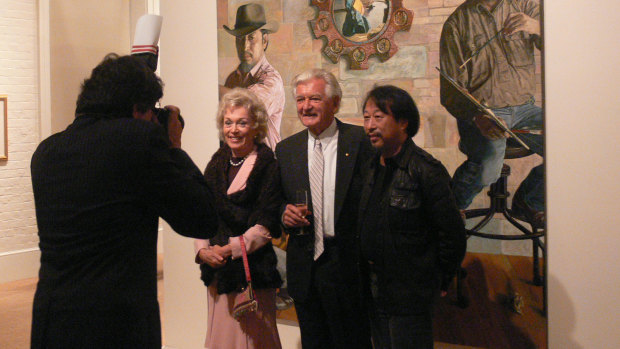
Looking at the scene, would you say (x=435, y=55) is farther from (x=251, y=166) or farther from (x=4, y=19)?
(x=4, y=19)

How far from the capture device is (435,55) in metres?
3.09

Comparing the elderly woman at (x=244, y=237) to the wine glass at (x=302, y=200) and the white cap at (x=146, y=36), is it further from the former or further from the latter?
the white cap at (x=146, y=36)

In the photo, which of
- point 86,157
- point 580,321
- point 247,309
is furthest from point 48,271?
point 580,321

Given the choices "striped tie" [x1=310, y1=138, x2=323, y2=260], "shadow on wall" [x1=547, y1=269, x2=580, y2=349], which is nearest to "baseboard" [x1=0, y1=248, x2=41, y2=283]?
"striped tie" [x1=310, y1=138, x2=323, y2=260]

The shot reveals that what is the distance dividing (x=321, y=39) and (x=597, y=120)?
1577 mm

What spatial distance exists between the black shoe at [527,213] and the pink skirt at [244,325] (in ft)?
4.30

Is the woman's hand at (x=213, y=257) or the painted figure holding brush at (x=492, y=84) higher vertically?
the painted figure holding brush at (x=492, y=84)

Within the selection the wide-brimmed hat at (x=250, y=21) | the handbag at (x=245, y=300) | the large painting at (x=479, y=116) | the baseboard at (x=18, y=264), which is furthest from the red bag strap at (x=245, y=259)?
the baseboard at (x=18, y=264)

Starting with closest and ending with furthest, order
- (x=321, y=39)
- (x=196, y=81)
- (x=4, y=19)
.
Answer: (x=321, y=39) → (x=196, y=81) → (x=4, y=19)

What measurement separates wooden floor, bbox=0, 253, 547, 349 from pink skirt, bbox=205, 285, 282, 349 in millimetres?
Answer: 948

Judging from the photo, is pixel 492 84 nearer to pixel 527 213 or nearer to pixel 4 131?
pixel 527 213

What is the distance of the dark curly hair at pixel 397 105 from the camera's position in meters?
2.45

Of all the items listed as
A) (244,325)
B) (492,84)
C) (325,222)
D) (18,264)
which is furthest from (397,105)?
(18,264)

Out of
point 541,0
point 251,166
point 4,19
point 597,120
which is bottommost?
point 251,166
